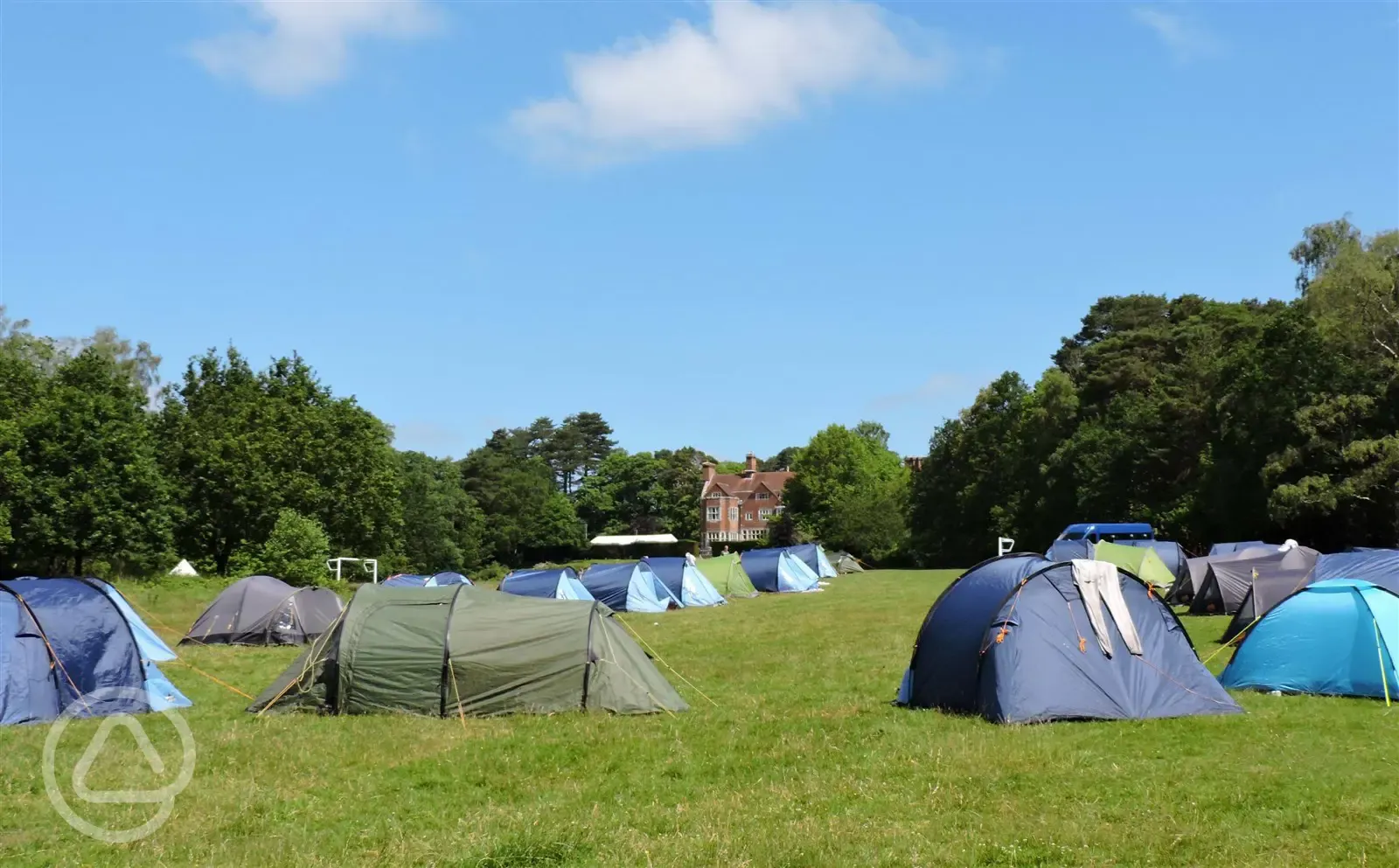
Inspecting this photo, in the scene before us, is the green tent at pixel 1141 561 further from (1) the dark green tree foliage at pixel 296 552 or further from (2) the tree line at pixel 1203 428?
(1) the dark green tree foliage at pixel 296 552

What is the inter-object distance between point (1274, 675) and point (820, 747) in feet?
22.8

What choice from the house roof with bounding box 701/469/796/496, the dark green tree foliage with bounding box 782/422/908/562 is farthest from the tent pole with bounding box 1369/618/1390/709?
the house roof with bounding box 701/469/796/496

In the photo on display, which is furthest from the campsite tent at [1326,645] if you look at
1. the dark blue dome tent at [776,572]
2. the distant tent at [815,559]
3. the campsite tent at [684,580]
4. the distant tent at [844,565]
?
the distant tent at [844,565]

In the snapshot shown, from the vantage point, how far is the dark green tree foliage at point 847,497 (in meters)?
82.6

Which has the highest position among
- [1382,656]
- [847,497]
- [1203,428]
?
[1203,428]

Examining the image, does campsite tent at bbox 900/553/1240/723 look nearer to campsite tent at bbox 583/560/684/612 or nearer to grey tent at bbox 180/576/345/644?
grey tent at bbox 180/576/345/644

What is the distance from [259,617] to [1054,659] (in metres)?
18.9

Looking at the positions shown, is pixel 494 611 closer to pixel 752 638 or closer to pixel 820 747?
pixel 820 747

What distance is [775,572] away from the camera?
147 feet

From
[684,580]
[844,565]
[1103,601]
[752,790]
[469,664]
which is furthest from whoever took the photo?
[844,565]

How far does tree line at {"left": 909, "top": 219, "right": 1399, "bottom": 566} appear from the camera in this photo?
43.4 metres

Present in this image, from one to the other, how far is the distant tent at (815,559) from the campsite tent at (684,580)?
10.4 metres

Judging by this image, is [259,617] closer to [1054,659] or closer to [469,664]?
[469,664]

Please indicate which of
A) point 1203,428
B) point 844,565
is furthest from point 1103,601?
point 1203,428
